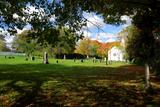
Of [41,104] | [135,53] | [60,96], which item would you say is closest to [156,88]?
[135,53]

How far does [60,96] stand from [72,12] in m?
4.80

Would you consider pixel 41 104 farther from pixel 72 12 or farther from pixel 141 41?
pixel 141 41

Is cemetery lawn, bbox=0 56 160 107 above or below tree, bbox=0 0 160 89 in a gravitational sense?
below

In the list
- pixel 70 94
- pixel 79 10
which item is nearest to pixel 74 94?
pixel 70 94

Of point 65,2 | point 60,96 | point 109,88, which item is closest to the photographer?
point 65,2

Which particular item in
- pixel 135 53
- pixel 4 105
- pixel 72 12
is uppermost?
pixel 72 12

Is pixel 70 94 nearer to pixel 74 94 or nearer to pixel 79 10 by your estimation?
pixel 74 94

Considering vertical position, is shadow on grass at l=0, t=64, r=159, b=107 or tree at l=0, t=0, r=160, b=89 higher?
tree at l=0, t=0, r=160, b=89

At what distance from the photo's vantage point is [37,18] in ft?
59.0

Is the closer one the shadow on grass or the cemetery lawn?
the cemetery lawn

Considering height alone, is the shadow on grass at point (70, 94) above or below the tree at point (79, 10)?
below

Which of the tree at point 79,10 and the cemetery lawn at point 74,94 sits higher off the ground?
the tree at point 79,10

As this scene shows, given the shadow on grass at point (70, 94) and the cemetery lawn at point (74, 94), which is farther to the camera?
the shadow on grass at point (70, 94)

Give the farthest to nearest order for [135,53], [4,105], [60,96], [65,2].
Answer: [135,53], [60,96], [4,105], [65,2]
